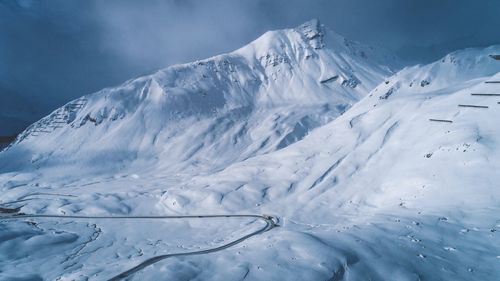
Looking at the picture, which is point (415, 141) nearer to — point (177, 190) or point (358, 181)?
point (358, 181)

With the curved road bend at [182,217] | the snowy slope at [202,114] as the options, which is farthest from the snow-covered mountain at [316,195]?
the snowy slope at [202,114]

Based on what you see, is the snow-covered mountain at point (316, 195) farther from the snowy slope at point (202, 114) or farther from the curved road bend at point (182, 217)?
the snowy slope at point (202, 114)

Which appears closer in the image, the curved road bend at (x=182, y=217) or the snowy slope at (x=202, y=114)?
the curved road bend at (x=182, y=217)

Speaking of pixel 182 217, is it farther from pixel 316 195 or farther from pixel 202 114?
pixel 202 114

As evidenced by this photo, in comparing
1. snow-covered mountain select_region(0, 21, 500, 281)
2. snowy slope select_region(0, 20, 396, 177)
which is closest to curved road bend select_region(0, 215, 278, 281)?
snow-covered mountain select_region(0, 21, 500, 281)

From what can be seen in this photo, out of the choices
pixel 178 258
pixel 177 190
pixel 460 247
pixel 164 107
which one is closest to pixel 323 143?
pixel 177 190

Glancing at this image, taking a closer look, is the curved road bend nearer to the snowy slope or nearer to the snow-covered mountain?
the snow-covered mountain

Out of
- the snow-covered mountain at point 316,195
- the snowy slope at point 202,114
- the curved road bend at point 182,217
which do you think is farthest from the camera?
the snowy slope at point 202,114
